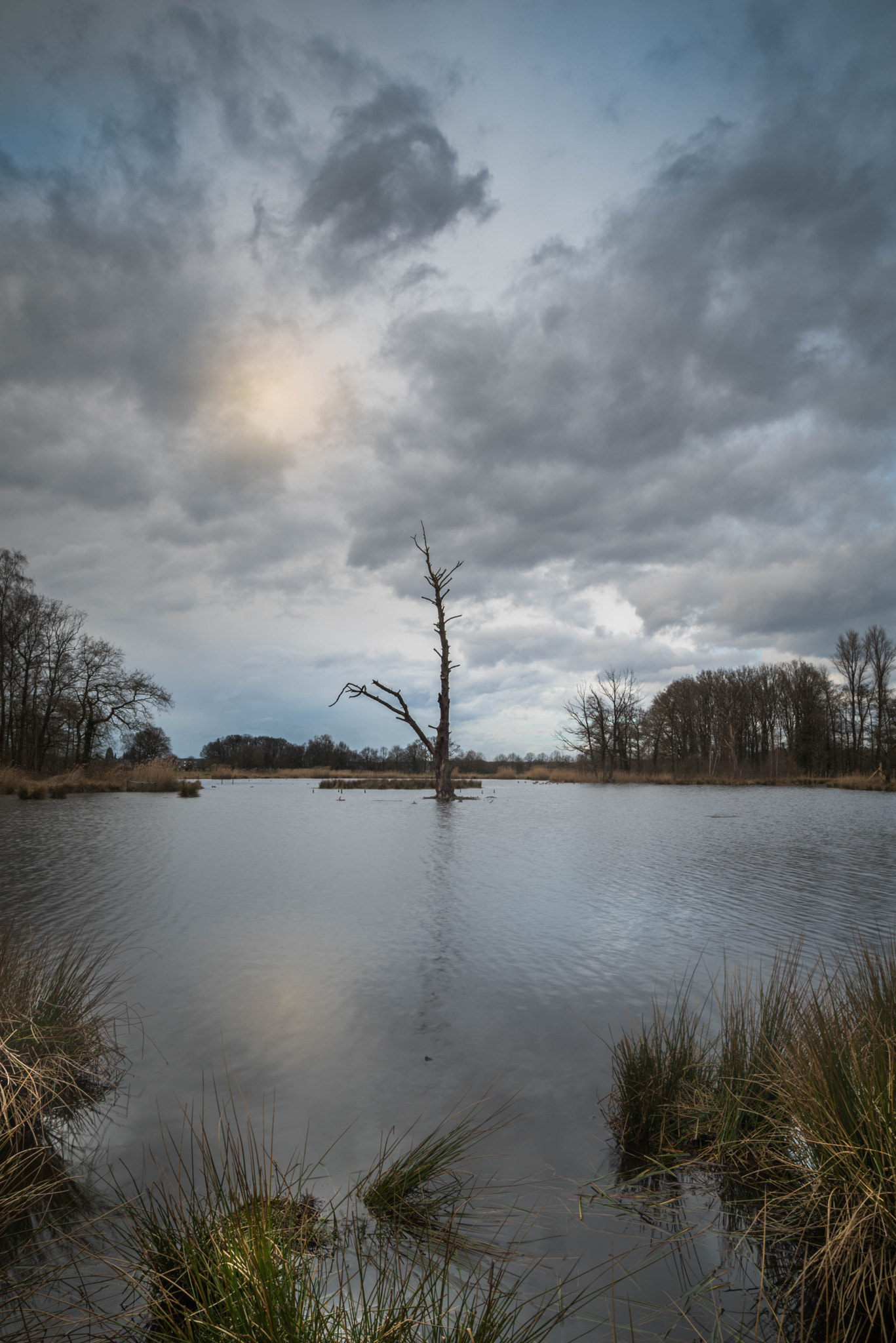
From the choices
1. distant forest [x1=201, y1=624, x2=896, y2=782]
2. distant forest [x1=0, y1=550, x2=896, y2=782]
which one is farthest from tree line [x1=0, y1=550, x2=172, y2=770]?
distant forest [x1=201, y1=624, x2=896, y2=782]

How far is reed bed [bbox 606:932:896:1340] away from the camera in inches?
87.5

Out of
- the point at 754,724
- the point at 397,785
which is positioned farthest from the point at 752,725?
the point at 397,785

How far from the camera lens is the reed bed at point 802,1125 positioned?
2.22 m

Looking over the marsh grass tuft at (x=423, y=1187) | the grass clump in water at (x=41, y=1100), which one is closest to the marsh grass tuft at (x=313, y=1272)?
the marsh grass tuft at (x=423, y=1187)

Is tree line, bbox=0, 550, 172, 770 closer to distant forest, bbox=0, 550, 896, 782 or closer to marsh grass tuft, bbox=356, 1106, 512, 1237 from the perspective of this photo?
distant forest, bbox=0, 550, 896, 782

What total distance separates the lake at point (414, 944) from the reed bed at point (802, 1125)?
398 millimetres

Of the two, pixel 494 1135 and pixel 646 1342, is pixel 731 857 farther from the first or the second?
pixel 646 1342

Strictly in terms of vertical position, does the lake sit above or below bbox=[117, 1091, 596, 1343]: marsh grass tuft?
below

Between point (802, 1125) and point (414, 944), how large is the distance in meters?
4.79

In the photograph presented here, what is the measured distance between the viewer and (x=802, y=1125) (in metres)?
2.75

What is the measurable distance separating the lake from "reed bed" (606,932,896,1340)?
1.31 feet

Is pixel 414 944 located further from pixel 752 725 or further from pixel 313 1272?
pixel 752 725

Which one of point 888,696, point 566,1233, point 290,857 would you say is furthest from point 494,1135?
point 888,696

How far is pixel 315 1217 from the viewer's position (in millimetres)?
2572
